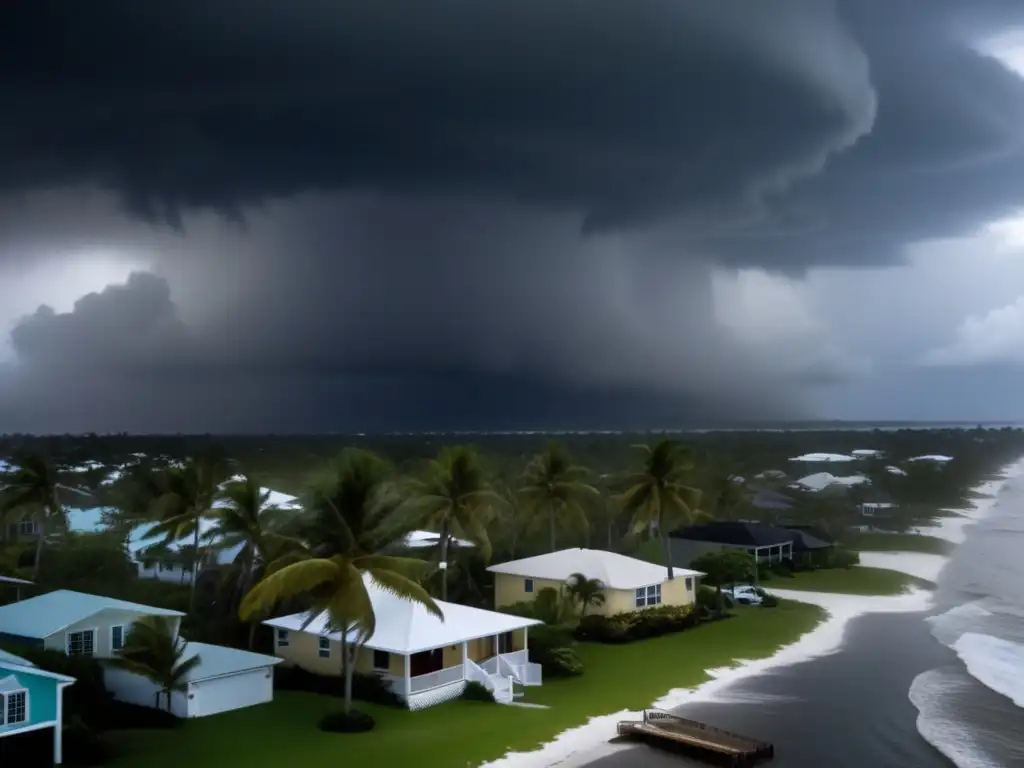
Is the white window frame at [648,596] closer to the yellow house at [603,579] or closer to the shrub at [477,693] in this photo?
the yellow house at [603,579]

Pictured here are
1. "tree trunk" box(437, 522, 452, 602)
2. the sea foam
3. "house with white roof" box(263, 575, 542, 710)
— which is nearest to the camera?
"house with white roof" box(263, 575, 542, 710)

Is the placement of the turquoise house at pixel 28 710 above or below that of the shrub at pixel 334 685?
above

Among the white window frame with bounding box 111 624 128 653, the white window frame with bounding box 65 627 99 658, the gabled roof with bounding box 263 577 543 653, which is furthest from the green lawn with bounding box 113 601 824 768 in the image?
the white window frame with bounding box 111 624 128 653

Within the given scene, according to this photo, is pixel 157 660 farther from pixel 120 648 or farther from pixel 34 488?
pixel 34 488

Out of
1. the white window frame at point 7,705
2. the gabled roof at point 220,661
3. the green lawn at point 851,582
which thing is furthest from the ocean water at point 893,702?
the white window frame at point 7,705

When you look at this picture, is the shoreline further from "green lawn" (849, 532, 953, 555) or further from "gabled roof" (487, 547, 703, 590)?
"gabled roof" (487, 547, 703, 590)

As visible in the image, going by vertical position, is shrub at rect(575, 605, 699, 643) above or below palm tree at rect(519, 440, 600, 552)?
below

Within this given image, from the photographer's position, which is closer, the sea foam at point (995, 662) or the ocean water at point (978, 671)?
the ocean water at point (978, 671)
